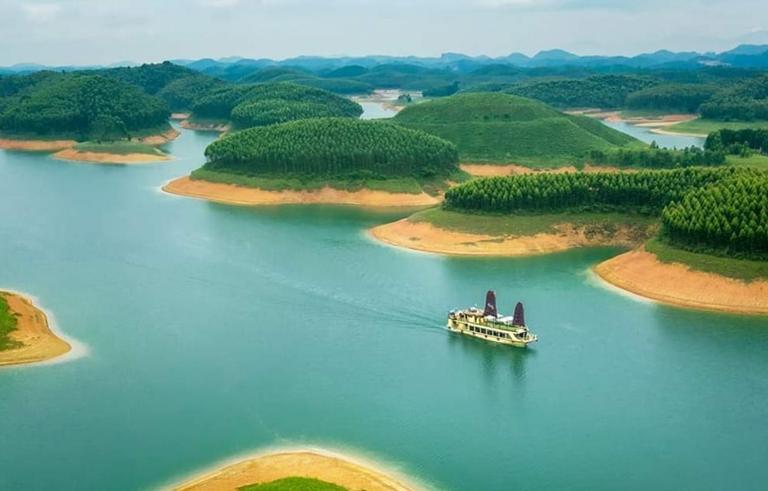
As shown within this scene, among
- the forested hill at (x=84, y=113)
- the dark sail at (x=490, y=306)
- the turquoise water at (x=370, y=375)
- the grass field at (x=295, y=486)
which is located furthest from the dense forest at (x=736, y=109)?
the grass field at (x=295, y=486)

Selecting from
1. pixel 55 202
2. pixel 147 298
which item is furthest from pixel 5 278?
pixel 55 202

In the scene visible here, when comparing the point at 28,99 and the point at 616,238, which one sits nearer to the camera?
the point at 616,238

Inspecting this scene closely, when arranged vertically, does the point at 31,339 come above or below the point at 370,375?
above

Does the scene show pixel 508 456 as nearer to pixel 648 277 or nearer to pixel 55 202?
pixel 648 277

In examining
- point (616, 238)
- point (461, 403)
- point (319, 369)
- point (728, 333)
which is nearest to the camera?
point (461, 403)

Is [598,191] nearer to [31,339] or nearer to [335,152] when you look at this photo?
[335,152]

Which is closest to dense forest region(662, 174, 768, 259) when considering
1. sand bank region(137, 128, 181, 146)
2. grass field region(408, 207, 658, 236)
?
grass field region(408, 207, 658, 236)

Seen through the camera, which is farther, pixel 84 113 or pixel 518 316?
pixel 84 113

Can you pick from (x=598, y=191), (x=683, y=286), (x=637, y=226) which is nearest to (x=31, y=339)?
(x=683, y=286)
